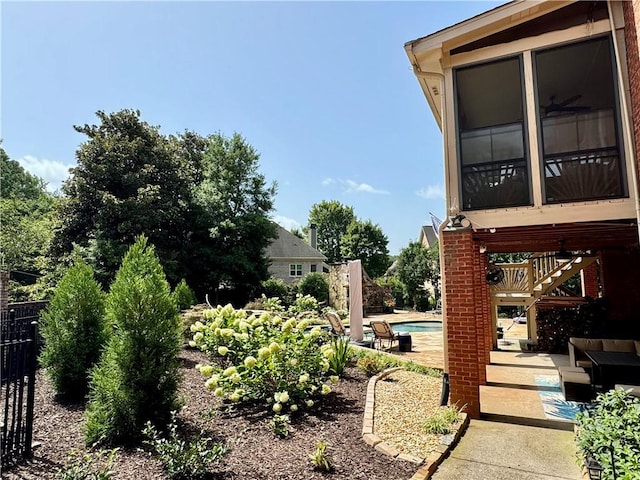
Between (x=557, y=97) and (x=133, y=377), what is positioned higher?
(x=557, y=97)

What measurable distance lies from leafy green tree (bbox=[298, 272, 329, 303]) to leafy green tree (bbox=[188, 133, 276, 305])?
13.6 ft

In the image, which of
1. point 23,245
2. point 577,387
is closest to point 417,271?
point 577,387

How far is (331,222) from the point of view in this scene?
50.1m

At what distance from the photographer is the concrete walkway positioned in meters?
3.76

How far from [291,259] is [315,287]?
7.76 m

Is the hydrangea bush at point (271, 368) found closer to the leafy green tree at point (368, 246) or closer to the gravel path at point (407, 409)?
the gravel path at point (407, 409)

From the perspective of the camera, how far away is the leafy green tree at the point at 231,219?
72.2ft

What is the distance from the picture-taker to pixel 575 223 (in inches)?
216

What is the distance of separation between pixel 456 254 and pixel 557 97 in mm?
2998

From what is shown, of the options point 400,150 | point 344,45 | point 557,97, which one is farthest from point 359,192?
point 557,97

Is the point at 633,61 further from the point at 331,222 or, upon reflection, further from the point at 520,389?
the point at 331,222

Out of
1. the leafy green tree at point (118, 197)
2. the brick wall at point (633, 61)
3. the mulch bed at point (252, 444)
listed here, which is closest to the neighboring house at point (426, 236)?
the leafy green tree at point (118, 197)

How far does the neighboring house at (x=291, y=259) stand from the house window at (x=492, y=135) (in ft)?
91.5

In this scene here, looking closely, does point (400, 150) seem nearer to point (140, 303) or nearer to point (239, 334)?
point (239, 334)
